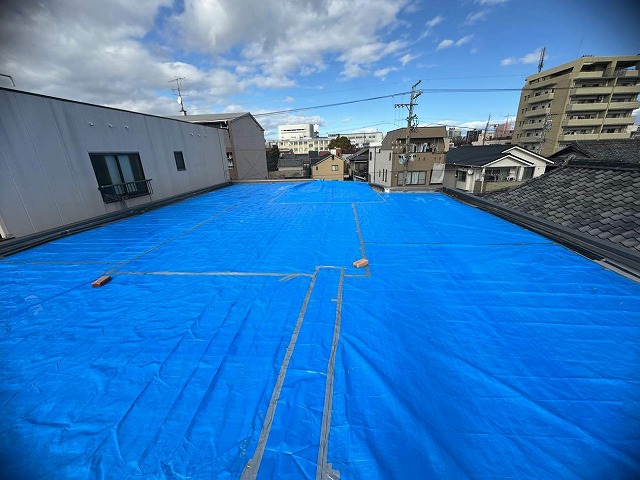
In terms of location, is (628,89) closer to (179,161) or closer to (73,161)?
(179,161)

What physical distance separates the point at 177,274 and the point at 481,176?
21.4 meters

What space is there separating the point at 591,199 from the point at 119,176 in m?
11.1

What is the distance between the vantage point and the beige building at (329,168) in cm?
2892

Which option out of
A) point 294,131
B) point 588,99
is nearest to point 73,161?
point 588,99

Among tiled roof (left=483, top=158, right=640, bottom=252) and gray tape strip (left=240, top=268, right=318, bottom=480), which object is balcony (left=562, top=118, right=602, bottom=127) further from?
gray tape strip (left=240, top=268, right=318, bottom=480)

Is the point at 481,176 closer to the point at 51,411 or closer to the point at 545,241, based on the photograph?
the point at 545,241

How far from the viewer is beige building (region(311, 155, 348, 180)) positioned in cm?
2892

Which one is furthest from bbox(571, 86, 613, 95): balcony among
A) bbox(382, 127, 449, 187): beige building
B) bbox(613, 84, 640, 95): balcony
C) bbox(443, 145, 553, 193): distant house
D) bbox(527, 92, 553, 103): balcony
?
bbox(382, 127, 449, 187): beige building

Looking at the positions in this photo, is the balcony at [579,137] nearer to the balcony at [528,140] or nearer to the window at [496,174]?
the balcony at [528,140]

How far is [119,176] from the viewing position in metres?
7.23

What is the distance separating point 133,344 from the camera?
2.11m

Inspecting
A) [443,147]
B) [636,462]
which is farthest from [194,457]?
[443,147]

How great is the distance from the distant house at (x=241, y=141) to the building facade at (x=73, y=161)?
10.2 m

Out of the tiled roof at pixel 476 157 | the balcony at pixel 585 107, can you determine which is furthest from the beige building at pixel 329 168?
the balcony at pixel 585 107
